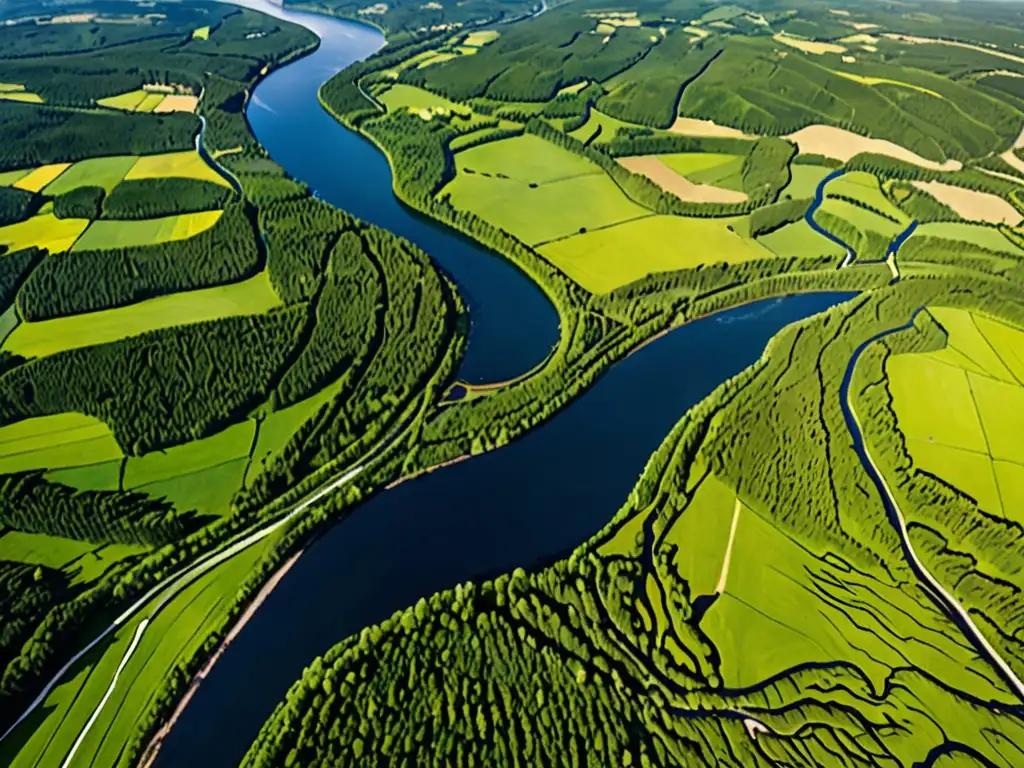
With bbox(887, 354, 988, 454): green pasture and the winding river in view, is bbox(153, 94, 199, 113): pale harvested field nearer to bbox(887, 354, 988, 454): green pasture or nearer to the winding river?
the winding river

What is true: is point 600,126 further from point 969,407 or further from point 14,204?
point 14,204

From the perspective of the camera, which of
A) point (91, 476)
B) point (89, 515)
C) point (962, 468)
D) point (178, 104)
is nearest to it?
point (89, 515)

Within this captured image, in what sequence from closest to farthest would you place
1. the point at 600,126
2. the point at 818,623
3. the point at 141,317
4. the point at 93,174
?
the point at 818,623 → the point at 141,317 → the point at 93,174 → the point at 600,126

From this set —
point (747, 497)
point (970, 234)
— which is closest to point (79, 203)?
point (747, 497)

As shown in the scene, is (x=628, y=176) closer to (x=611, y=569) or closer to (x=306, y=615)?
(x=611, y=569)

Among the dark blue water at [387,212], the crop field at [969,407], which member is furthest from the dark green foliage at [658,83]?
the crop field at [969,407]

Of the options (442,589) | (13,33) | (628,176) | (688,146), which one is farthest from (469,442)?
(13,33)
